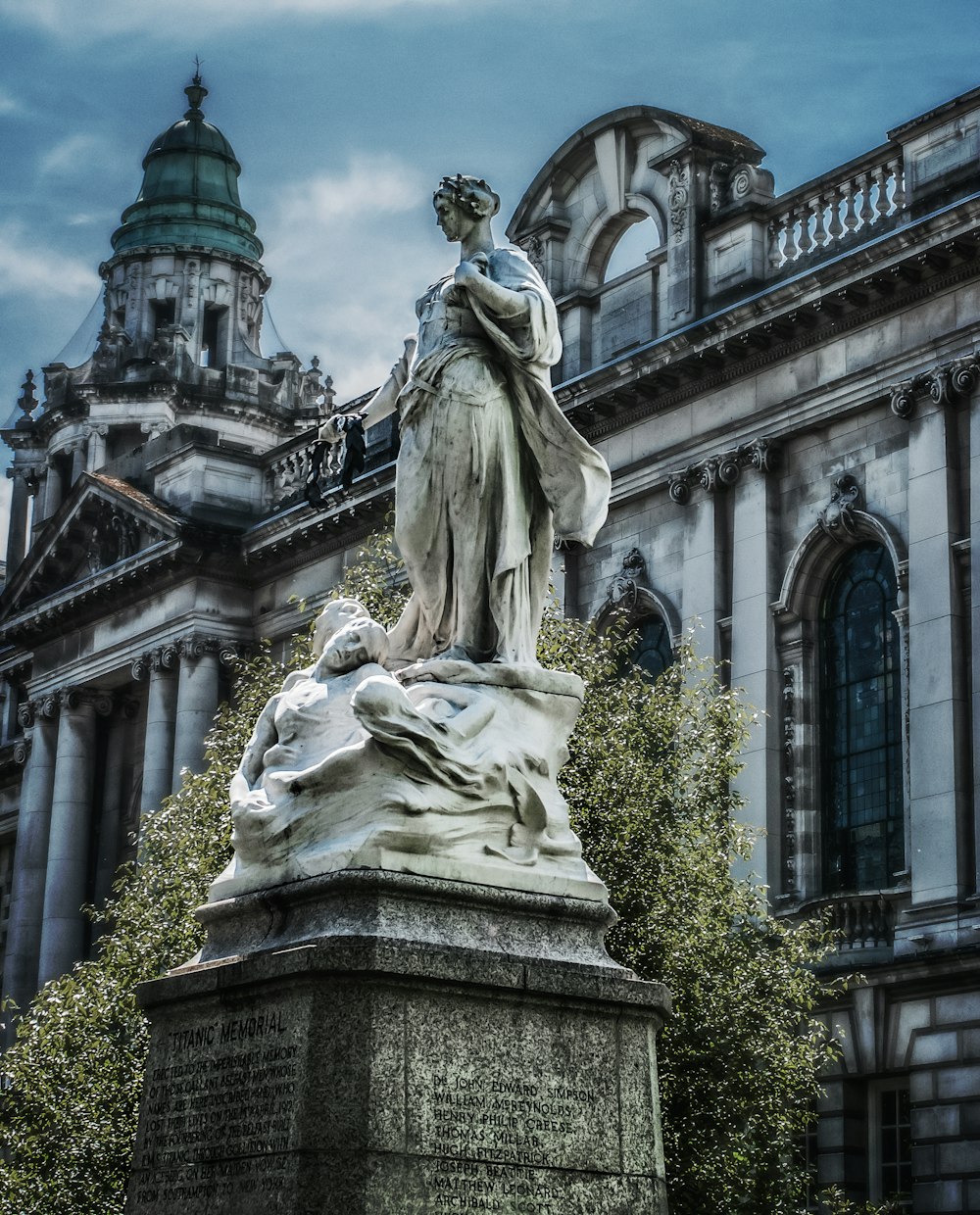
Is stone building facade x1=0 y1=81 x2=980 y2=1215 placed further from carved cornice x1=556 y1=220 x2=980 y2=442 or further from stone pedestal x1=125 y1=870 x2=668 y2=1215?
stone pedestal x1=125 y1=870 x2=668 y2=1215

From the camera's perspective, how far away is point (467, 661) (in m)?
11.0

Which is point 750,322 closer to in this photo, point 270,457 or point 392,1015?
point 270,457

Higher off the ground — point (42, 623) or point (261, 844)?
point (42, 623)

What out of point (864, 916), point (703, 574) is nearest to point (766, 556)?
point (703, 574)

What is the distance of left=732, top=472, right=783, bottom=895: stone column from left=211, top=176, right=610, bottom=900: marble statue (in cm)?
1794

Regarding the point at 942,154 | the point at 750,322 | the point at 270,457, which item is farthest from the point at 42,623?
the point at 942,154

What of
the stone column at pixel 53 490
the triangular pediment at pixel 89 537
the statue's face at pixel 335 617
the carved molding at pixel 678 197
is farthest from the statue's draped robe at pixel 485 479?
the stone column at pixel 53 490

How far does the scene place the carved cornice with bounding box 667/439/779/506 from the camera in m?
32.8

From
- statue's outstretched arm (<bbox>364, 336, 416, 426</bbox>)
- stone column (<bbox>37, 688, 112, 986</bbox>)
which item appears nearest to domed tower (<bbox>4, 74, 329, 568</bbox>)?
stone column (<bbox>37, 688, 112, 986</bbox>)

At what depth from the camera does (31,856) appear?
4819 cm

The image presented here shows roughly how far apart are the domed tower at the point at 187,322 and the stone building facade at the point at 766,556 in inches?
824

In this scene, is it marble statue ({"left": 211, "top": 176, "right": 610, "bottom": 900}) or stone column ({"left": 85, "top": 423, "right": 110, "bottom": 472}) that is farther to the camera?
stone column ({"left": 85, "top": 423, "right": 110, "bottom": 472})

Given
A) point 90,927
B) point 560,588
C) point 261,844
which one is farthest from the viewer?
point 90,927

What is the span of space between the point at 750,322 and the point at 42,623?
21.5m
